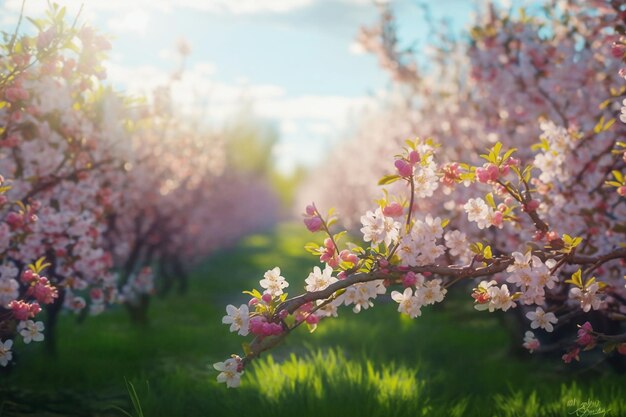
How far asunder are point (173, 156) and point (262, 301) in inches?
293

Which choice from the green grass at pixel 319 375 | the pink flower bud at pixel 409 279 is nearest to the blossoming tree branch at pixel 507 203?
the pink flower bud at pixel 409 279

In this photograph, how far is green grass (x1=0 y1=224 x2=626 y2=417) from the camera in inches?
190

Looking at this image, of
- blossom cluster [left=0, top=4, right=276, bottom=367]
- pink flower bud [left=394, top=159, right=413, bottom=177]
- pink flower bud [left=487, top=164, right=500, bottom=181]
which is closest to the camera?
pink flower bud [left=394, top=159, right=413, bottom=177]

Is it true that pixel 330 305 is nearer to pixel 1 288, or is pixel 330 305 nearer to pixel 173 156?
pixel 1 288

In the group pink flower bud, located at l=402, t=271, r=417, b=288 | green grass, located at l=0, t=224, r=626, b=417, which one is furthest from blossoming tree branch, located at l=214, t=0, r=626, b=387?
green grass, located at l=0, t=224, r=626, b=417

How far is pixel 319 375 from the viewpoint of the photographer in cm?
538

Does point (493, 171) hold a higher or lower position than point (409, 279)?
higher

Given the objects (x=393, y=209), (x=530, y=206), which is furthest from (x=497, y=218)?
(x=393, y=209)

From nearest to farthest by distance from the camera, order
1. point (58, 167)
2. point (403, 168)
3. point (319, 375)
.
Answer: point (403, 168) → point (319, 375) → point (58, 167)

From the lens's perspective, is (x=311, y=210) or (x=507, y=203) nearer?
(x=311, y=210)

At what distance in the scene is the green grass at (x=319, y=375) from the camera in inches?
190

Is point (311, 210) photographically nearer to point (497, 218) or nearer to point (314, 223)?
point (314, 223)

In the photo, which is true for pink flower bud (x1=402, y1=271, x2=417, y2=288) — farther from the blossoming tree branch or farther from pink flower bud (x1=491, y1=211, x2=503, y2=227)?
pink flower bud (x1=491, y1=211, x2=503, y2=227)

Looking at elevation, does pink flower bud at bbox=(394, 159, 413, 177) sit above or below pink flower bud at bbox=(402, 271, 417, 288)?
above
